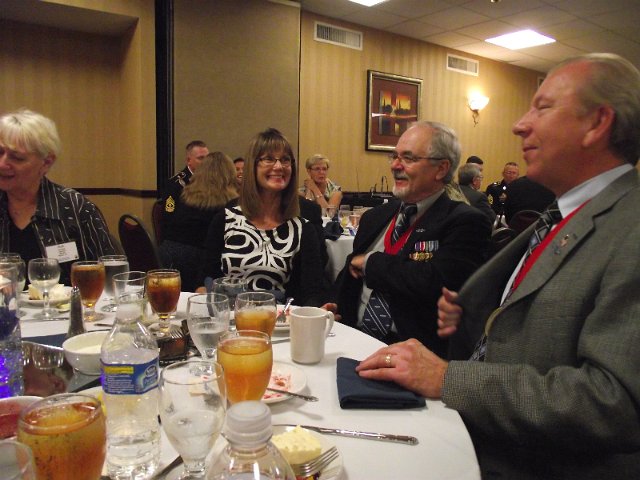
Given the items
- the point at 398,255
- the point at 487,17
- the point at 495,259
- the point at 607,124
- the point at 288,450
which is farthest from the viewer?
the point at 487,17

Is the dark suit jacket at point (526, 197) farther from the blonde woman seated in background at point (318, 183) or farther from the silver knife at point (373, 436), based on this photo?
the silver knife at point (373, 436)

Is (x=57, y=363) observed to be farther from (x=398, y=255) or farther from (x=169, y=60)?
(x=169, y=60)

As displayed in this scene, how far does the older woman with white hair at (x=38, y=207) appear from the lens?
82.7 inches

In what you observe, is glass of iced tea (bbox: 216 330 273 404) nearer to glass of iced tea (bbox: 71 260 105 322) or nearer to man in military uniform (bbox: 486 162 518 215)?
glass of iced tea (bbox: 71 260 105 322)

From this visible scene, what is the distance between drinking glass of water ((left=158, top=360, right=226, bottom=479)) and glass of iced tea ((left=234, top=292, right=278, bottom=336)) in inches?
17.6

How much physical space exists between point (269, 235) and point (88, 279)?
1.06 meters

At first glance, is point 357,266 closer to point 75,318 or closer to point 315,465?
point 75,318

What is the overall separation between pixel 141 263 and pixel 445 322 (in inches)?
84.6

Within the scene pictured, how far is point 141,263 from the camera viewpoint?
303cm

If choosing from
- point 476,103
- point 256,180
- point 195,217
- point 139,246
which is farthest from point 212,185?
point 476,103


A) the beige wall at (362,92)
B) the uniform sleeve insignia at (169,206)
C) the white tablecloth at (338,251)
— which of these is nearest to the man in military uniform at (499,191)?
the beige wall at (362,92)

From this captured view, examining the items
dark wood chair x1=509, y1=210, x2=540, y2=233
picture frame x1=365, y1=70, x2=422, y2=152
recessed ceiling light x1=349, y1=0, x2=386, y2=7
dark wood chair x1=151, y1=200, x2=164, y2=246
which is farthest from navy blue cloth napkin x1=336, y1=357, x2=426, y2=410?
picture frame x1=365, y1=70, x2=422, y2=152

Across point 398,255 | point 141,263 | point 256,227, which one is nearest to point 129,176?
point 141,263

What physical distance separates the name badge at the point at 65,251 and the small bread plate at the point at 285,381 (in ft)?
4.66
